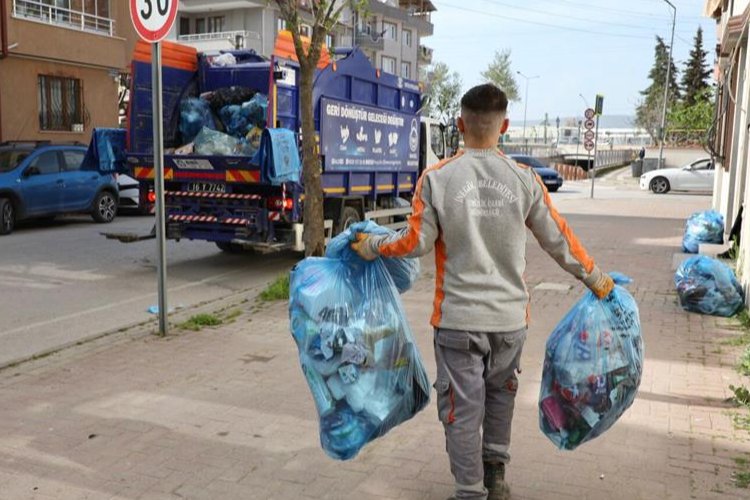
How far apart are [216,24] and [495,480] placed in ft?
153

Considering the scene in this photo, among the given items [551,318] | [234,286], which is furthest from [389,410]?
[234,286]

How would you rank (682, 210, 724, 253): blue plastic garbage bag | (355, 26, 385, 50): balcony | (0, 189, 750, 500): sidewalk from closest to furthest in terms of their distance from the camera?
(0, 189, 750, 500): sidewalk
(682, 210, 724, 253): blue plastic garbage bag
(355, 26, 385, 50): balcony

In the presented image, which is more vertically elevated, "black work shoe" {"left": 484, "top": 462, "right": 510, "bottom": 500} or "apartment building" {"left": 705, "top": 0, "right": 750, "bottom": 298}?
"apartment building" {"left": 705, "top": 0, "right": 750, "bottom": 298}

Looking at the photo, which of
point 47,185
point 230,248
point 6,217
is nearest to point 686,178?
point 230,248

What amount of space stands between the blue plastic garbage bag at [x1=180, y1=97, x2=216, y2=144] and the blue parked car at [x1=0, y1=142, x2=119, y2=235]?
371 centimetres

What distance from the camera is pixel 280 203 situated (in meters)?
9.74

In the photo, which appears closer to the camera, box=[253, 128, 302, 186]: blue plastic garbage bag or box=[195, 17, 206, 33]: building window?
box=[253, 128, 302, 186]: blue plastic garbage bag

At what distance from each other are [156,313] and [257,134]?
324 centimetres

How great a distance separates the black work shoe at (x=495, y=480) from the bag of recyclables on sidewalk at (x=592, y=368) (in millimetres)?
297

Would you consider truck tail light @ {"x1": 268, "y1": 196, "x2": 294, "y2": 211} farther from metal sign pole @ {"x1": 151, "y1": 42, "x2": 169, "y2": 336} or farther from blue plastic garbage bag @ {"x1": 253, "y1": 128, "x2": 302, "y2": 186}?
metal sign pole @ {"x1": 151, "y1": 42, "x2": 169, "y2": 336}

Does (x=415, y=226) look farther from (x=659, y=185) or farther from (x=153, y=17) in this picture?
(x=659, y=185)

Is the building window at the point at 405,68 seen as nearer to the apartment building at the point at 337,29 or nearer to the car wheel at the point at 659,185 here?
the apartment building at the point at 337,29

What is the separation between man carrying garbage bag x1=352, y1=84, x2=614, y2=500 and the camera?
3.11 metres

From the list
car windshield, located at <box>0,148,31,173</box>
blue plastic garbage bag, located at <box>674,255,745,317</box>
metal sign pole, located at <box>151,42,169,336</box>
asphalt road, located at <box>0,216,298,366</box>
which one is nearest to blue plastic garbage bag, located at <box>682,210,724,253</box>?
blue plastic garbage bag, located at <box>674,255,745,317</box>
